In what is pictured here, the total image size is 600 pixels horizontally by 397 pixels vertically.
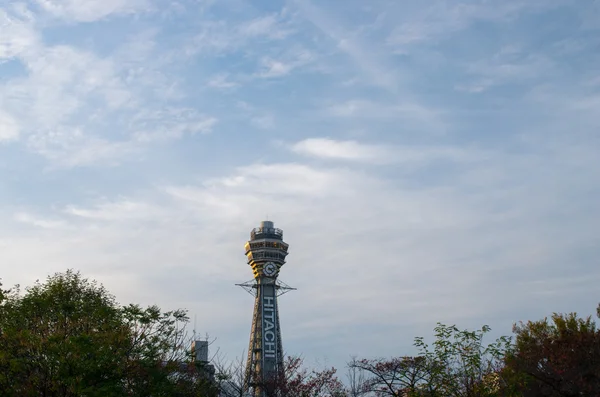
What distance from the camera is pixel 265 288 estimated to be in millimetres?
117688

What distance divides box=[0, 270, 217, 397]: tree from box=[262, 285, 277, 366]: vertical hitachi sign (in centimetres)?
7557

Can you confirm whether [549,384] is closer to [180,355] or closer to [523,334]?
[523,334]

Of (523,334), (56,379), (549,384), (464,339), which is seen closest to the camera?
(56,379)

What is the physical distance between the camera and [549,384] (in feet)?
120

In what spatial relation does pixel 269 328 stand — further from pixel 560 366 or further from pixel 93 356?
pixel 93 356

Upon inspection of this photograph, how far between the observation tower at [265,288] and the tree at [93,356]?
7675 cm

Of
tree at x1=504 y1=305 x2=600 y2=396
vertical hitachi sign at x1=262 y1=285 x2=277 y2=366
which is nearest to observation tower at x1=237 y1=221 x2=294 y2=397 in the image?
vertical hitachi sign at x1=262 y1=285 x2=277 y2=366

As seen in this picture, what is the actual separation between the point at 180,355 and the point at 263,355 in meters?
79.0

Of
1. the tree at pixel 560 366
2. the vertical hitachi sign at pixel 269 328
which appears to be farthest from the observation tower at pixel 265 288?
the tree at pixel 560 366

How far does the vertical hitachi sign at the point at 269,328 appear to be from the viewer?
11062 centimetres

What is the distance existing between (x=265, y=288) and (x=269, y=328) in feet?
23.7

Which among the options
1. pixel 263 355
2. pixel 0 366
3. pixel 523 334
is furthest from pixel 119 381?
pixel 263 355

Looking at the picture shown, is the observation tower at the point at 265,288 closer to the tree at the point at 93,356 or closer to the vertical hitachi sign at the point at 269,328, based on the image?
the vertical hitachi sign at the point at 269,328

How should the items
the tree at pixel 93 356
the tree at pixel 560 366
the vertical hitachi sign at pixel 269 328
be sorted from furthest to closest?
1. the vertical hitachi sign at pixel 269 328
2. the tree at pixel 560 366
3. the tree at pixel 93 356
